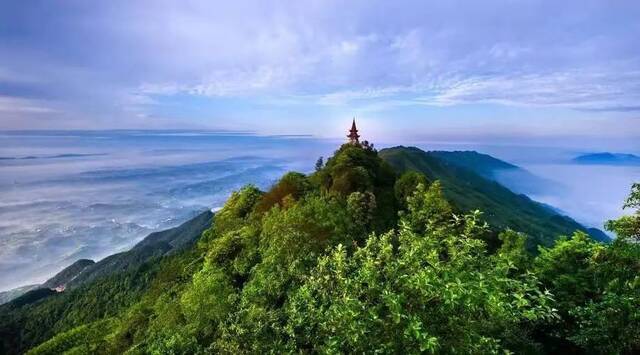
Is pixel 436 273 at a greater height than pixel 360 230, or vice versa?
pixel 436 273

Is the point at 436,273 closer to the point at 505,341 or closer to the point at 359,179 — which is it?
the point at 505,341

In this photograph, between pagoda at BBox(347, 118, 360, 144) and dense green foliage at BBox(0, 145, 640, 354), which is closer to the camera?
dense green foliage at BBox(0, 145, 640, 354)

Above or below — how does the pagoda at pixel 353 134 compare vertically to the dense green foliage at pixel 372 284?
above

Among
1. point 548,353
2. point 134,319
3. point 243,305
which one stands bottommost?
point 134,319

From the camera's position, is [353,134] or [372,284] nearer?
[372,284]

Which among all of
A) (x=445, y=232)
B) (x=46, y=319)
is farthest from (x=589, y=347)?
(x=46, y=319)

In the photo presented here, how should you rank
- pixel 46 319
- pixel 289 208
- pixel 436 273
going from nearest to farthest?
1. pixel 436 273
2. pixel 289 208
3. pixel 46 319

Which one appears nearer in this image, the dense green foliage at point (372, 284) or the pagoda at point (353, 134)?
the dense green foliage at point (372, 284)

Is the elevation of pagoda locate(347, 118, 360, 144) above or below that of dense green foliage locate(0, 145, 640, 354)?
above
